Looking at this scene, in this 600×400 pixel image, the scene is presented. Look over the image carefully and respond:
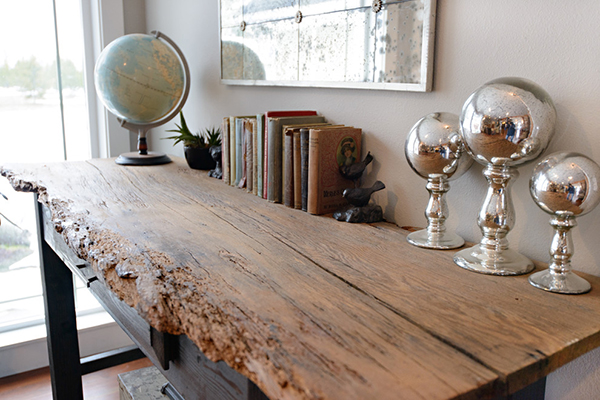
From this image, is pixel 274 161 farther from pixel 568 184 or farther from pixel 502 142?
pixel 568 184

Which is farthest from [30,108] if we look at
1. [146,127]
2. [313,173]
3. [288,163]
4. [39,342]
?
[313,173]

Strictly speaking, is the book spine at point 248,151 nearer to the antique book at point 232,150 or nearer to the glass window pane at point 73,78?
the antique book at point 232,150

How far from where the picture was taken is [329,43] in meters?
1.34

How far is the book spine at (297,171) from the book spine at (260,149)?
0.14 meters

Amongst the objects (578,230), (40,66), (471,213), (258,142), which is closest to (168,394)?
(258,142)

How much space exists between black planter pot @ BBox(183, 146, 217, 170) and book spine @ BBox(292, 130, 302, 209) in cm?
66

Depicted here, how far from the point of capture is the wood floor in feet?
7.22

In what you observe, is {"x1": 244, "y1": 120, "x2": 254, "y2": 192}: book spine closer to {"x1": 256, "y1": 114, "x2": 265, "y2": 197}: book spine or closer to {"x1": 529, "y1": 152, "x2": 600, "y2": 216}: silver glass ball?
{"x1": 256, "y1": 114, "x2": 265, "y2": 197}: book spine

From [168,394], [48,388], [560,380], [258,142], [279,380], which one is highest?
[258,142]

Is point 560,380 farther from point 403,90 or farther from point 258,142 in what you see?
point 258,142

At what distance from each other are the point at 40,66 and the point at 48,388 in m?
1.54

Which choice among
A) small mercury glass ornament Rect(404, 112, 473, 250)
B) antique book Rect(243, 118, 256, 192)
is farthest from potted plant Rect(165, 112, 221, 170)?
small mercury glass ornament Rect(404, 112, 473, 250)

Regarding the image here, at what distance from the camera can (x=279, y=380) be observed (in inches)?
20.6

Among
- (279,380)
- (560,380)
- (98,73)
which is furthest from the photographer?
(98,73)
